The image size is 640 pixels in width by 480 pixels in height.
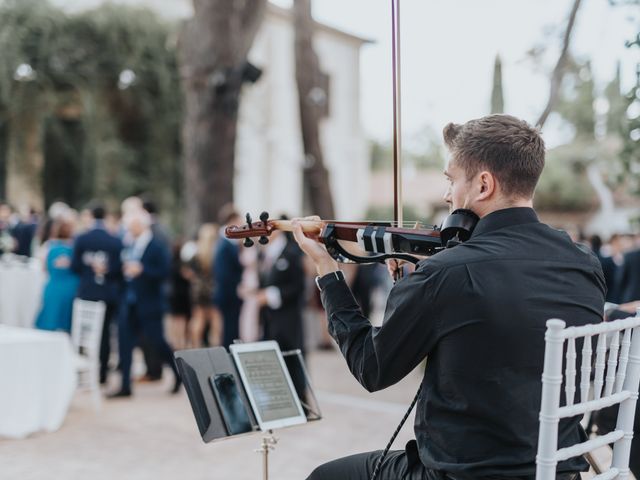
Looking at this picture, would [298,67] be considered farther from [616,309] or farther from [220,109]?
[616,309]

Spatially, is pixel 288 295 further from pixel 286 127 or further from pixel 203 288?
pixel 286 127

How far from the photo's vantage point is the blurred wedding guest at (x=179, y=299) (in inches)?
366

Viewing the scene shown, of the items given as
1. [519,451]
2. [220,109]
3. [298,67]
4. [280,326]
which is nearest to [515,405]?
[519,451]

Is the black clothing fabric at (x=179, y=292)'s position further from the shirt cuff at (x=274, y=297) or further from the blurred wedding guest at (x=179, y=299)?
the shirt cuff at (x=274, y=297)

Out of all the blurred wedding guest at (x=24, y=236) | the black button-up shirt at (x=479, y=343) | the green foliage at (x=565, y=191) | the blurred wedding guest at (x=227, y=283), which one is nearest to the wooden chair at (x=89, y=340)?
the blurred wedding guest at (x=227, y=283)

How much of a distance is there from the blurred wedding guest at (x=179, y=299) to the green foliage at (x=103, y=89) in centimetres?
861

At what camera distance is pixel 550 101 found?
281 inches

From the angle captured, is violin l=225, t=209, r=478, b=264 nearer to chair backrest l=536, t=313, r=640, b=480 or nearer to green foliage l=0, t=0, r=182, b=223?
chair backrest l=536, t=313, r=640, b=480

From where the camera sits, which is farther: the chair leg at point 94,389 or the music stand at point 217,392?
the chair leg at point 94,389

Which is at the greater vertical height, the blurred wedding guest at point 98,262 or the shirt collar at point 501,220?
the shirt collar at point 501,220

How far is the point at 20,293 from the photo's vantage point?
9.34 meters

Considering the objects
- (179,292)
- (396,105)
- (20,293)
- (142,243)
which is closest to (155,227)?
(142,243)

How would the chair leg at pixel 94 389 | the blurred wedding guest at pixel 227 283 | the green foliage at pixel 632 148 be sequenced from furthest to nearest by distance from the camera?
the blurred wedding guest at pixel 227 283
the chair leg at pixel 94 389
the green foliage at pixel 632 148

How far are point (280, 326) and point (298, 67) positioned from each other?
20.2 feet
